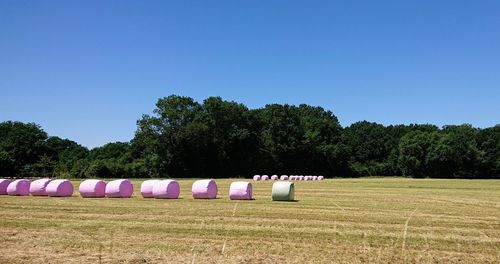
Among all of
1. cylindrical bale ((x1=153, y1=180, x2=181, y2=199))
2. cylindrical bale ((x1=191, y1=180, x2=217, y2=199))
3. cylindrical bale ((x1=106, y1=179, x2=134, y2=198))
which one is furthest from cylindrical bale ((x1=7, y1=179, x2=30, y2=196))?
cylindrical bale ((x1=191, y1=180, x2=217, y2=199))

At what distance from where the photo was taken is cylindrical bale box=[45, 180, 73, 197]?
25.5 meters

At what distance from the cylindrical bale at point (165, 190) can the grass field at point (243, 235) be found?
5.62 m

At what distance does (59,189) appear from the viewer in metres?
25.5

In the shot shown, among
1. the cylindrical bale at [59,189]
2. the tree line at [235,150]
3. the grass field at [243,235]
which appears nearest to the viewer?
the grass field at [243,235]

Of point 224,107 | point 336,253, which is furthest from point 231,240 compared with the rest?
point 224,107

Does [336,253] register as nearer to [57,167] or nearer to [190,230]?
[190,230]

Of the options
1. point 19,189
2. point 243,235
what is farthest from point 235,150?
point 243,235

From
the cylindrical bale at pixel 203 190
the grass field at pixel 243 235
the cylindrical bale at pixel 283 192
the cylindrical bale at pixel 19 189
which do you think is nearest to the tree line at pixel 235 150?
the cylindrical bale at pixel 19 189

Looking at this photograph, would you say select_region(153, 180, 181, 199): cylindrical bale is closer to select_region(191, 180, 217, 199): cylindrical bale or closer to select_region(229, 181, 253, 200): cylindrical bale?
select_region(191, 180, 217, 199): cylindrical bale

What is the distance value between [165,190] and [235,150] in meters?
73.2

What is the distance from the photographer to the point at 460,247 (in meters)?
11.0

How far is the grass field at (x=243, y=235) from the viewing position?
9.84 m

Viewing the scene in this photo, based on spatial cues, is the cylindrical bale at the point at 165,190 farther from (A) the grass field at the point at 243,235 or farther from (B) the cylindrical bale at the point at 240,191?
(A) the grass field at the point at 243,235

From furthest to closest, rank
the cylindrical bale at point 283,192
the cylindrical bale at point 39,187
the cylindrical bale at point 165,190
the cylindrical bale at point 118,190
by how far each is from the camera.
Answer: the cylindrical bale at point 39,187, the cylindrical bale at point 118,190, the cylindrical bale at point 165,190, the cylindrical bale at point 283,192
